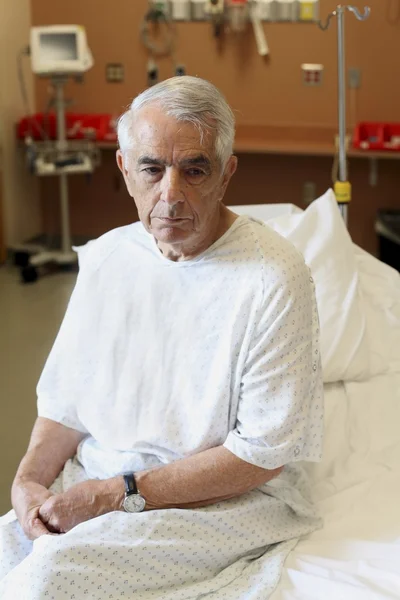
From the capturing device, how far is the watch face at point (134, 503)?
147 centimetres

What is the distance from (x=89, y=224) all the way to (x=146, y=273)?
4.37 m

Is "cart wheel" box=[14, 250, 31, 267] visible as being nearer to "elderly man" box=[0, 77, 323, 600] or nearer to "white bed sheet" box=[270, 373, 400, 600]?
"white bed sheet" box=[270, 373, 400, 600]

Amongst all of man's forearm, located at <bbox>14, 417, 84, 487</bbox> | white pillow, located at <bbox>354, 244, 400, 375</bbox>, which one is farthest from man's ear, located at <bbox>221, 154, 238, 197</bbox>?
white pillow, located at <bbox>354, 244, 400, 375</bbox>

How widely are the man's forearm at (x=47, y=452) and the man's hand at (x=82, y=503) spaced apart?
163 millimetres

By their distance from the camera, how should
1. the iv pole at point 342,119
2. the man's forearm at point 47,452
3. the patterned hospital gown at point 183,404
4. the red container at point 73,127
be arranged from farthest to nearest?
1. the red container at point 73,127
2. the iv pole at point 342,119
3. the man's forearm at point 47,452
4. the patterned hospital gown at point 183,404

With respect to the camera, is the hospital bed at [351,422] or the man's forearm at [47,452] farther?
the man's forearm at [47,452]

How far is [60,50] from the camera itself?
5.00 meters

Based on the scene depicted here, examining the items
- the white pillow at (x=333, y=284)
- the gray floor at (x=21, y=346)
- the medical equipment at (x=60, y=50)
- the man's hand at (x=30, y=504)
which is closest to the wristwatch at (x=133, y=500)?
the man's hand at (x=30, y=504)

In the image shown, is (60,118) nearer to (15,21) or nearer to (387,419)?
(15,21)

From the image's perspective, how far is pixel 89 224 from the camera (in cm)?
594

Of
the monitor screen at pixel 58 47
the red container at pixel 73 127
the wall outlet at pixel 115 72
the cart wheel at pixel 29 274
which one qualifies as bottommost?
the cart wheel at pixel 29 274

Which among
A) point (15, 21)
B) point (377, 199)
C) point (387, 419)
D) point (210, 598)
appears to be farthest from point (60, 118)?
point (210, 598)

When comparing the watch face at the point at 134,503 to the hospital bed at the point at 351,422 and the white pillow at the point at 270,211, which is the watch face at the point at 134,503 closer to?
the hospital bed at the point at 351,422

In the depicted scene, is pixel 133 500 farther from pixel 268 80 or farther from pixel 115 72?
pixel 115 72
